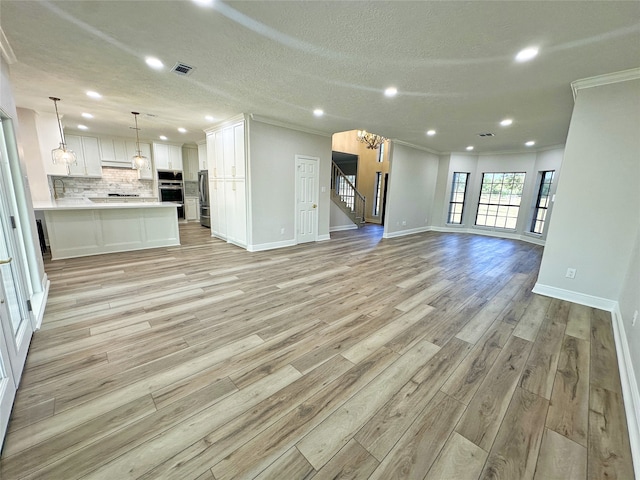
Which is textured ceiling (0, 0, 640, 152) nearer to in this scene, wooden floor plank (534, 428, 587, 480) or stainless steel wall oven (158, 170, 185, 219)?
wooden floor plank (534, 428, 587, 480)

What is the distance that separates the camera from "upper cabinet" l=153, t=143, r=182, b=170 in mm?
8359

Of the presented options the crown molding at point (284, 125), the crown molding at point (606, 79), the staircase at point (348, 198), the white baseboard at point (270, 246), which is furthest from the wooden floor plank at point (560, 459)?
the staircase at point (348, 198)

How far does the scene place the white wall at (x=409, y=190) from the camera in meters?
7.41

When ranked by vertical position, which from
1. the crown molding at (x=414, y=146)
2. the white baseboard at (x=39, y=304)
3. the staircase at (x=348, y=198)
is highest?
the crown molding at (x=414, y=146)

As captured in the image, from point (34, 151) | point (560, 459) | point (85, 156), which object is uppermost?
point (85, 156)

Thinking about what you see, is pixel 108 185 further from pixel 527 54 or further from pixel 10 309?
pixel 527 54

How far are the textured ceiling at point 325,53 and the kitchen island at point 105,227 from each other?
1.88m

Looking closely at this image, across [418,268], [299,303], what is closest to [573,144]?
[418,268]

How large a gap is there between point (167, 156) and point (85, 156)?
2.09 metres

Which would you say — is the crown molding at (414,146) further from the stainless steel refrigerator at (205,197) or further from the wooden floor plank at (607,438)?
the wooden floor plank at (607,438)

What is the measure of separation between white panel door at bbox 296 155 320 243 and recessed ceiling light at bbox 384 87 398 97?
265 centimetres

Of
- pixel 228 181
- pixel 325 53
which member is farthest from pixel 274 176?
pixel 325 53

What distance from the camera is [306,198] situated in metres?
6.24

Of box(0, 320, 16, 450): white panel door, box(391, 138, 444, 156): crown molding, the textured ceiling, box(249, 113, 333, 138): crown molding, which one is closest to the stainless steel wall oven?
the textured ceiling
